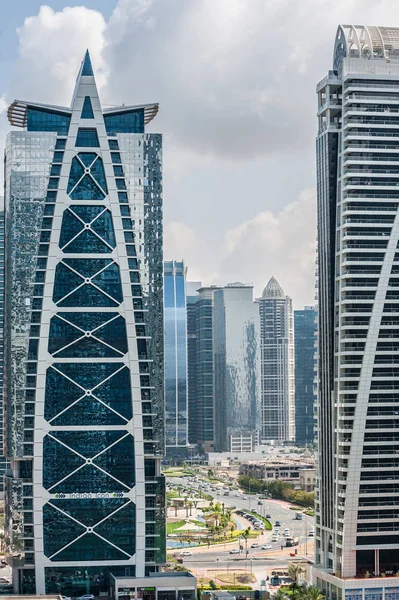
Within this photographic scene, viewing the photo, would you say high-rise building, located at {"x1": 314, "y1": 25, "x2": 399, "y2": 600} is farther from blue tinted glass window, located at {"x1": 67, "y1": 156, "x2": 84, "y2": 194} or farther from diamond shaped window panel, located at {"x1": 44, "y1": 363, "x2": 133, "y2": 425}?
blue tinted glass window, located at {"x1": 67, "y1": 156, "x2": 84, "y2": 194}

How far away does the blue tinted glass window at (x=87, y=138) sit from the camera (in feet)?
330

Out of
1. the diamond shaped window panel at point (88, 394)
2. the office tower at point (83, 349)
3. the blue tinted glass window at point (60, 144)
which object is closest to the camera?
the office tower at point (83, 349)

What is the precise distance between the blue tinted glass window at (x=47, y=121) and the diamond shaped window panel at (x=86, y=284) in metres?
11.9

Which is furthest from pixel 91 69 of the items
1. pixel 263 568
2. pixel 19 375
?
pixel 263 568

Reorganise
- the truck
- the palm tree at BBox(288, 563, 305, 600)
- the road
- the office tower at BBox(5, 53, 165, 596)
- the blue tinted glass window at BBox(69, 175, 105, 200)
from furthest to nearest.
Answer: the truck → the road → the blue tinted glass window at BBox(69, 175, 105, 200) → the office tower at BBox(5, 53, 165, 596) → the palm tree at BBox(288, 563, 305, 600)

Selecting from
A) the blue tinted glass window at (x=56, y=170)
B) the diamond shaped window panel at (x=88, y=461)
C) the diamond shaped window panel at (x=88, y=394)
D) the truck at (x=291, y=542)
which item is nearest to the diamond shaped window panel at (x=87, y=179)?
the blue tinted glass window at (x=56, y=170)

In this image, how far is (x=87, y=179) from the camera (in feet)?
329

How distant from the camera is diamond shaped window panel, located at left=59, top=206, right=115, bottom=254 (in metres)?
99.7

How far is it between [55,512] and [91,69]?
3899 cm

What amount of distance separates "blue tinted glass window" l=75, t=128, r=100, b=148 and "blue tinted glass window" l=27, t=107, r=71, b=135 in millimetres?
1357

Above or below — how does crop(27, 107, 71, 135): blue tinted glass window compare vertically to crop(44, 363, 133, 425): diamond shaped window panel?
above

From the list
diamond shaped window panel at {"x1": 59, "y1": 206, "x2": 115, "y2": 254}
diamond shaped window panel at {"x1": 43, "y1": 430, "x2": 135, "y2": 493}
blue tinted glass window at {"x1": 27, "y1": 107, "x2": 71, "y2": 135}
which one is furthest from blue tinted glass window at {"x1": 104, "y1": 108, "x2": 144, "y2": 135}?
diamond shaped window panel at {"x1": 43, "y1": 430, "x2": 135, "y2": 493}

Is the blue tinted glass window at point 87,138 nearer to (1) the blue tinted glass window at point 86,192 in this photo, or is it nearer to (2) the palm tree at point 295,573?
(1) the blue tinted glass window at point 86,192

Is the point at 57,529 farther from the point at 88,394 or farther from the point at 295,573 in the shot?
the point at 295,573
